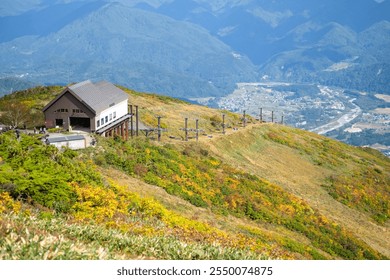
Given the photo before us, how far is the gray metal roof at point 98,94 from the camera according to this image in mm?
47312

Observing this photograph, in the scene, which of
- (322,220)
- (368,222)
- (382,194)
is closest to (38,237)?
(322,220)

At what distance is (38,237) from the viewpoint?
618 inches

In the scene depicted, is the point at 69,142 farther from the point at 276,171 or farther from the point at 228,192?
the point at 276,171

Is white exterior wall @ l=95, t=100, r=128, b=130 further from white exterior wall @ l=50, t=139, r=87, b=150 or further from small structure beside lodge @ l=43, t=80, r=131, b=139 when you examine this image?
white exterior wall @ l=50, t=139, r=87, b=150

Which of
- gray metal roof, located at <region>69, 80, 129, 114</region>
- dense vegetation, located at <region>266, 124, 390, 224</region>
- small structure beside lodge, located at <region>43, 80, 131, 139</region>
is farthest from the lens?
dense vegetation, located at <region>266, 124, 390, 224</region>

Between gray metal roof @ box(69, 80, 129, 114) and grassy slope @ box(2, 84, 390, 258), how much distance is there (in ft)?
23.0

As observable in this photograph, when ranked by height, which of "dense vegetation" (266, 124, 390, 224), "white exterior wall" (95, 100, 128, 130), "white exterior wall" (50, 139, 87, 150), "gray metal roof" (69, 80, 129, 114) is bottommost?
"dense vegetation" (266, 124, 390, 224)

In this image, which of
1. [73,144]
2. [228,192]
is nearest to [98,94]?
[73,144]

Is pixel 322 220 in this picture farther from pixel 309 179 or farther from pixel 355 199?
pixel 309 179

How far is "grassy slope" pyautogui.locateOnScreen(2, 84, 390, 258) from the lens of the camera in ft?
111

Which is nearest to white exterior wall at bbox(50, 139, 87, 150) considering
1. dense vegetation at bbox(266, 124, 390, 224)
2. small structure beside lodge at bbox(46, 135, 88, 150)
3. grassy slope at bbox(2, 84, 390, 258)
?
small structure beside lodge at bbox(46, 135, 88, 150)

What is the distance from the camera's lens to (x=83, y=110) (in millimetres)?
47000

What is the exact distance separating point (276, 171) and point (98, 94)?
75.8ft

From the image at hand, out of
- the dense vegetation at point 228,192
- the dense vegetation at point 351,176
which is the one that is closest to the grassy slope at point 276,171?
the dense vegetation at point 351,176
